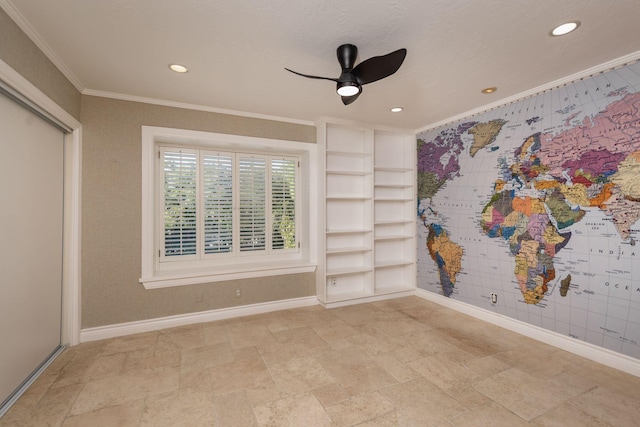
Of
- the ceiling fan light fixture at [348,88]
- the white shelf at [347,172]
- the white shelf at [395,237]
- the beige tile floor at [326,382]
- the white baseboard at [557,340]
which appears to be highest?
the ceiling fan light fixture at [348,88]

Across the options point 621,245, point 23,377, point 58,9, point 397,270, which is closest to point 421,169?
point 397,270

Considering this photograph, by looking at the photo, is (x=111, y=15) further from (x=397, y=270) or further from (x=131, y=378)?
(x=397, y=270)

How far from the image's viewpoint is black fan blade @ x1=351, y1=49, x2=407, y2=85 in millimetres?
1891

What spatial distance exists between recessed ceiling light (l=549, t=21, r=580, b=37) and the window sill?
3.35 metres

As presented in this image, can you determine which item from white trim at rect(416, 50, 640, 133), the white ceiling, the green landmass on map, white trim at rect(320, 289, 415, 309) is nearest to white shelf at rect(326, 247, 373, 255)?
white trim at rect(320, 289, 415, 309)

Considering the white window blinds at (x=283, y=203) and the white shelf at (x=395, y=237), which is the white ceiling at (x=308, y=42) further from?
the white shelf at (x=395, y=237)

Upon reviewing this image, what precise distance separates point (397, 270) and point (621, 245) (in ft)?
8.74

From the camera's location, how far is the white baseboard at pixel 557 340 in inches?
93.4

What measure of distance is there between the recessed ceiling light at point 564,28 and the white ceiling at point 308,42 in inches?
1.8

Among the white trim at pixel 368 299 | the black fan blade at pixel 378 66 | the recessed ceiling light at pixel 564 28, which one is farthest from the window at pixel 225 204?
the recessed ceiling light at pixel 564 28

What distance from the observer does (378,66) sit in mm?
1996

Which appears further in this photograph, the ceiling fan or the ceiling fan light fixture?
the ceiling fan light fixture

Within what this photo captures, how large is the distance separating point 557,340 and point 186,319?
3989 millimetres

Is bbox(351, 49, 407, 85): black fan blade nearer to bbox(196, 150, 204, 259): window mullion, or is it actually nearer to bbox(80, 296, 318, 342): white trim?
bbox(196, 150, 204, 259): window mullion
